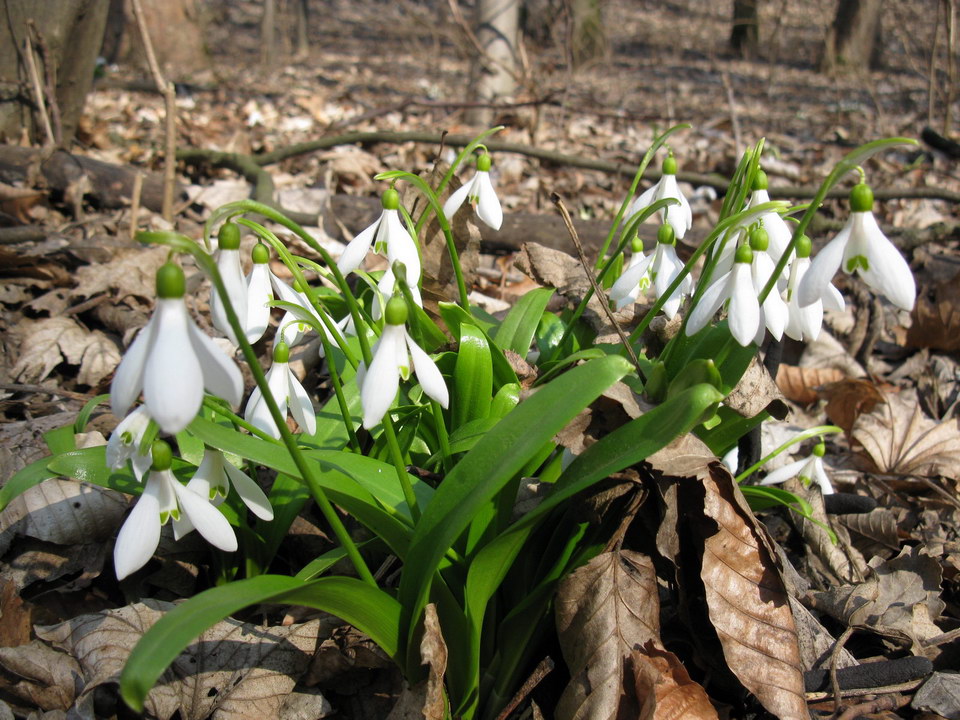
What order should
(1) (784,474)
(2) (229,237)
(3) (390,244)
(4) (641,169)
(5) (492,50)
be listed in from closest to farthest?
(2) (229,237)
(3) (390,244)
(4) (641,169)
(1) (784,474)
(5) (492,50)

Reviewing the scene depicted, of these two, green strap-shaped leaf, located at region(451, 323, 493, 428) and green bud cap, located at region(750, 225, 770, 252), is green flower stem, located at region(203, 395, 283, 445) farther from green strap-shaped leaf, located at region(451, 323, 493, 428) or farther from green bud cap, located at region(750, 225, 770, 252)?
green bud cap, located at region(750, 225, 770, 252)

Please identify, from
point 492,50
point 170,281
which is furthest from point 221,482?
point 492,50

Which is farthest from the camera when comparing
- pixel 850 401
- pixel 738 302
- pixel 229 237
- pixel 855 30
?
pixel 855 30

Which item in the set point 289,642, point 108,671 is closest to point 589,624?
point 289,642

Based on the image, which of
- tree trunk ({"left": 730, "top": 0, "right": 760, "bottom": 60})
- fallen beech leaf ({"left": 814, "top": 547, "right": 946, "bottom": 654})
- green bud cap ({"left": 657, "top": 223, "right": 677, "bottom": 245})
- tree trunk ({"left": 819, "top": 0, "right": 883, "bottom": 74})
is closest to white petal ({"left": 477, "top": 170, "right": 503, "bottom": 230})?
green bud cap ({"left": 657, "top": 223, "right": 677, "bottom": 245})

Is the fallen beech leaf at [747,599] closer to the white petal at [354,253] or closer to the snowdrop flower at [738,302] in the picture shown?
the snowdrop flower at [738,302]

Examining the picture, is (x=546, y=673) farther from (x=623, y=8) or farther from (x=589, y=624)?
(x=623, y=8)

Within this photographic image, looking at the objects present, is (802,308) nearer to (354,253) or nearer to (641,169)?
(641,169)
